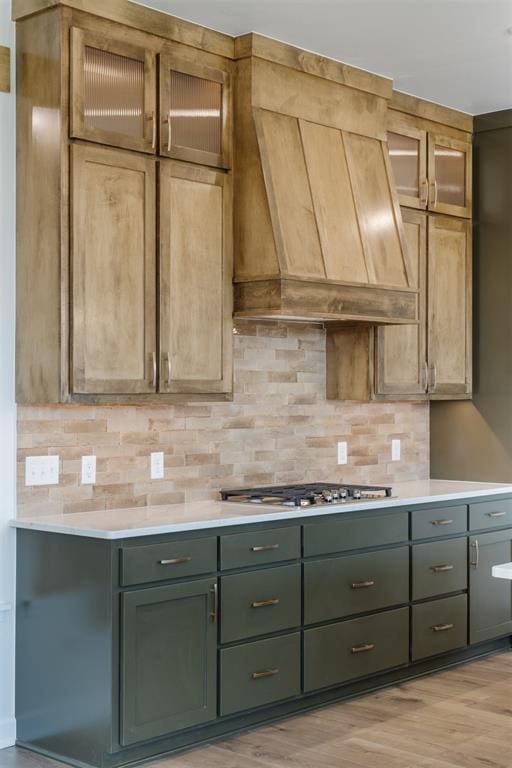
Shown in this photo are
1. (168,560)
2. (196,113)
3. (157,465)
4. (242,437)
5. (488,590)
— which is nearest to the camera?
(168,560)

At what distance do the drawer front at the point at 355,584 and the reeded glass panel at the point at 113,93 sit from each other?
6.41 feet

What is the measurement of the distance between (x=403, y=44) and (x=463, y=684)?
295 centimetres

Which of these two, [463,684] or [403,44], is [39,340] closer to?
[403,44]

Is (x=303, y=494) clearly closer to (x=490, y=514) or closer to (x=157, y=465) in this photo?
(x=157, y=465)

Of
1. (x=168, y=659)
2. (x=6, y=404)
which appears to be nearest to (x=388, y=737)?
(x=168, y=659)

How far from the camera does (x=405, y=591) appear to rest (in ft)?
16.6

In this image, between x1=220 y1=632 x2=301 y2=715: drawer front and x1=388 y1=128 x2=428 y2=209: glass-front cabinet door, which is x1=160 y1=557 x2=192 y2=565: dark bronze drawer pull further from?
x1=388 y1=128 x2=428 y2=209: glass-front cabinet door

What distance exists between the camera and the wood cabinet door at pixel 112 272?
407 cm

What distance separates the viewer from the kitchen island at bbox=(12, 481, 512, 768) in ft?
12.7

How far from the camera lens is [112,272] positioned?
4.19 m

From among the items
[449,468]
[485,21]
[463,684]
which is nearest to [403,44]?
[485,21]

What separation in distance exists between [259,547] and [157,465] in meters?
0.67

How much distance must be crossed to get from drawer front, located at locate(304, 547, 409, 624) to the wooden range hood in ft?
3.58

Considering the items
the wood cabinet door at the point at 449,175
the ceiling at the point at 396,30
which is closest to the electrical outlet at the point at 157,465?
the ceiling at the point at 396,30
